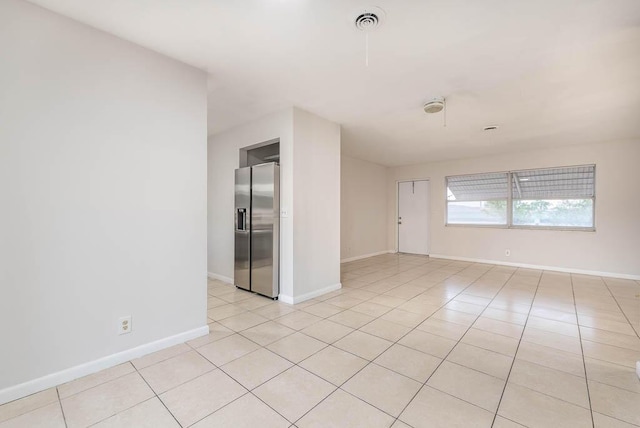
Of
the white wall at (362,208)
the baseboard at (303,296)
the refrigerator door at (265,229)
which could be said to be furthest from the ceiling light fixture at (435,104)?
the white wall at (362,208)

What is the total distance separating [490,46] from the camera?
2.19 meters

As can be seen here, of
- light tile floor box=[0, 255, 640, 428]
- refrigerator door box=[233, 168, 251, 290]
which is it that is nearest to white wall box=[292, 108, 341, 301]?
light tile floor box=[0, 255, 640, 428]

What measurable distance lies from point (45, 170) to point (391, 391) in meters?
2.75

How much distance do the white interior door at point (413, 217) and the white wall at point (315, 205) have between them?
13.2 ft

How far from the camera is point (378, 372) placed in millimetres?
1996

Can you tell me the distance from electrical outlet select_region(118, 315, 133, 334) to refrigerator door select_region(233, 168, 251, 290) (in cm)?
185

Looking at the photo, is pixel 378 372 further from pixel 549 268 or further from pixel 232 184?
pixel 549 268

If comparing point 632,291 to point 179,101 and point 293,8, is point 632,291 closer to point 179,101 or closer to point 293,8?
point 293,8

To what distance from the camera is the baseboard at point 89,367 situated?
170cm

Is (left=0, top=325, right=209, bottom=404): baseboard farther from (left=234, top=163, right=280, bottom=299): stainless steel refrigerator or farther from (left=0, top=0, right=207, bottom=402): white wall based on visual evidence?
(left=234, top=163, right=280, bottom=299): stainless steel refrigerator

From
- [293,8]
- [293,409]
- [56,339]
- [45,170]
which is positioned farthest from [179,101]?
[293,409]

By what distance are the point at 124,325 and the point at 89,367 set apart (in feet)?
1.05

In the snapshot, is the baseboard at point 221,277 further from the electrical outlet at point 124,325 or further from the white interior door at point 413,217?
the white interior door at point 413,217

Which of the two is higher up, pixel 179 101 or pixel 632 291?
pixel 179 101
